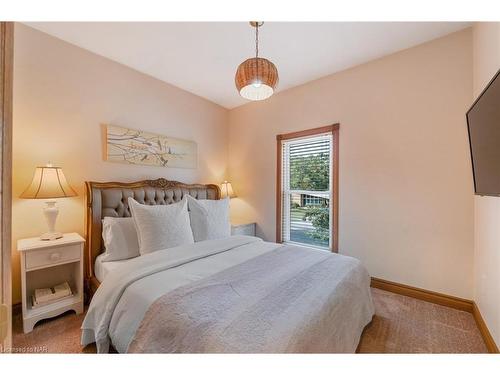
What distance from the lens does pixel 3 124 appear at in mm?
553

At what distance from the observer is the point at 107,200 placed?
2254 millimetres

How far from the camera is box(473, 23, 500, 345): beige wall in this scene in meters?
1.45

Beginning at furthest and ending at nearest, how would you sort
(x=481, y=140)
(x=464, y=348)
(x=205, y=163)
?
(x=205, y=163)
(x=464, y=348)
(x=481, y=140)

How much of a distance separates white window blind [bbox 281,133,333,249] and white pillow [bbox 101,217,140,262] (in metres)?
2.05

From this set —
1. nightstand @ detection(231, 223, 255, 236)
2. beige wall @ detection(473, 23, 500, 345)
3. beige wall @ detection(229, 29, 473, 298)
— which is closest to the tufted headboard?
nightstand @ detection(231, 223, 255, 236)

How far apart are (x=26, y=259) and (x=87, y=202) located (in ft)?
2.09

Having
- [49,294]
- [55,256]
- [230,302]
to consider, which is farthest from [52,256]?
[230,302]

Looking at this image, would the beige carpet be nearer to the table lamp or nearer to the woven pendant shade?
the table lamp

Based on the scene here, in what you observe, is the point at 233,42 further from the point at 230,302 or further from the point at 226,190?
the point at 230,302

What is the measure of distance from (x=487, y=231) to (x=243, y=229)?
2598 mm

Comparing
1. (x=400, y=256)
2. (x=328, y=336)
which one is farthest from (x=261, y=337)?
(x=400, y=256)

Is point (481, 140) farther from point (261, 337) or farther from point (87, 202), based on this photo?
point (87, 202)

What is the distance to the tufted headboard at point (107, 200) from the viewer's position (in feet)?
6.98

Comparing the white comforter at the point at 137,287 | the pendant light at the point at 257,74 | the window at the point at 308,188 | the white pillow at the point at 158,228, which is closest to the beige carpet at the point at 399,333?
the white comforter at the point at 137,287
